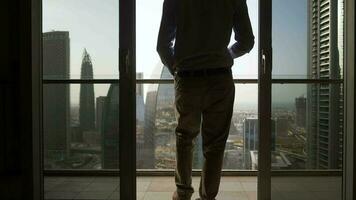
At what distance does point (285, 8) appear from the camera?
2.49 metres

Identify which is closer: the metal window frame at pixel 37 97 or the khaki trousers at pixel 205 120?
the khaki trousers at pixel 205 120

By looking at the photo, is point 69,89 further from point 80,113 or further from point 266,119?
point 266,119

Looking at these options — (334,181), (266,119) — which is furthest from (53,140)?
(334,181)

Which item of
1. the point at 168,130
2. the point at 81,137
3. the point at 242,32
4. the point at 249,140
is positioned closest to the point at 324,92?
the point at 242,32

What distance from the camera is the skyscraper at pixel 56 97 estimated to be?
245 centimetres

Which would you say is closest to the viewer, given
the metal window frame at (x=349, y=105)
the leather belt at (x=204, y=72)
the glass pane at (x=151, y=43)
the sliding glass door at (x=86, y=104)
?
the leather belt at (x=204, y=72)

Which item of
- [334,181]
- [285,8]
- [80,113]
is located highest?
[285,8]

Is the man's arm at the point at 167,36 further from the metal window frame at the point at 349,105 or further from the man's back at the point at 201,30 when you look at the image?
the metal window frame at the point at 349,105

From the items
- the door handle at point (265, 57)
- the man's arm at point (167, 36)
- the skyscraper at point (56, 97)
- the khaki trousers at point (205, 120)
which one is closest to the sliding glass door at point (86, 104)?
the skyscraper at point (56, 97)

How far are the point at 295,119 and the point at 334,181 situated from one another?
1.60 feet

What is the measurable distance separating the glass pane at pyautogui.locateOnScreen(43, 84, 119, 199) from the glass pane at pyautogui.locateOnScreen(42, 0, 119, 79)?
0.32ft

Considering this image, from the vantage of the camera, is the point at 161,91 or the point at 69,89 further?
the point at 161,91

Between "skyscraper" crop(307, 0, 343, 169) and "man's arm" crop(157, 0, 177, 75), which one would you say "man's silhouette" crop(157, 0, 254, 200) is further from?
"skyscraper" crop(307, 0, 343, 169)

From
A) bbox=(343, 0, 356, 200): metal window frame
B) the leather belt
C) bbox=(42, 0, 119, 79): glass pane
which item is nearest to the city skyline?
bbox=(42, 0, 119, 79): glass pane
